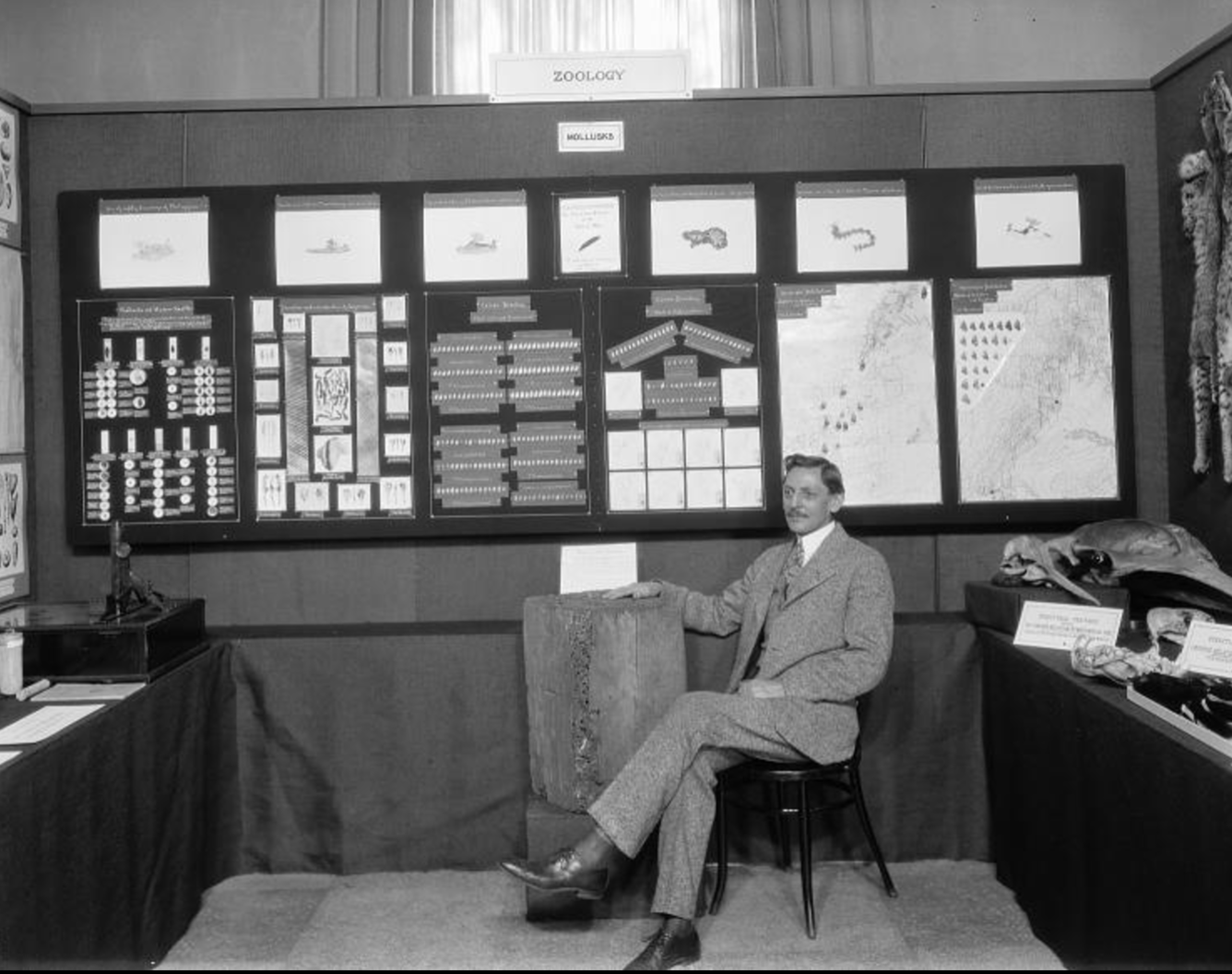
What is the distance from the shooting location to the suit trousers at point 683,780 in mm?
2650

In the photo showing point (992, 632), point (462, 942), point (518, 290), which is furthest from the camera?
point (518, 290)

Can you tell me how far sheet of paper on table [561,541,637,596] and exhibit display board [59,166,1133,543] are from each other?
98 mm

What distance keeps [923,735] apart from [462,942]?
157 cm

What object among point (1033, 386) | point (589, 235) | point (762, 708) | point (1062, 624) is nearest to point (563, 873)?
point (762, 708)

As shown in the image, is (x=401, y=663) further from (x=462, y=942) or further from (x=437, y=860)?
(x=462, y=942)

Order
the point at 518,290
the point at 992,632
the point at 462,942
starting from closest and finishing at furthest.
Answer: the point at 462,942 < the point at 992,632 < the point at 518,290

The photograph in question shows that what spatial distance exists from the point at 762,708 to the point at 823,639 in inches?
12.5

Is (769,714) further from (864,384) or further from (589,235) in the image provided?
(589,235)

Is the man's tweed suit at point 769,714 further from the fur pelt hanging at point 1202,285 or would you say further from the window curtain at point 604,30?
the window curtain at point 604,30

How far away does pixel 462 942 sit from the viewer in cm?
285

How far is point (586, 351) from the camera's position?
3496mm

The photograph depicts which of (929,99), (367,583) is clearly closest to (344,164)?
(367,583)

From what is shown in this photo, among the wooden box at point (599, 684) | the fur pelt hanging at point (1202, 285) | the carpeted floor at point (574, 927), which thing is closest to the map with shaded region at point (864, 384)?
the fur pelt hanging at point (1202, 285)

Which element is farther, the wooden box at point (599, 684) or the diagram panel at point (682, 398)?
the diagram panel at point (682, 398)
